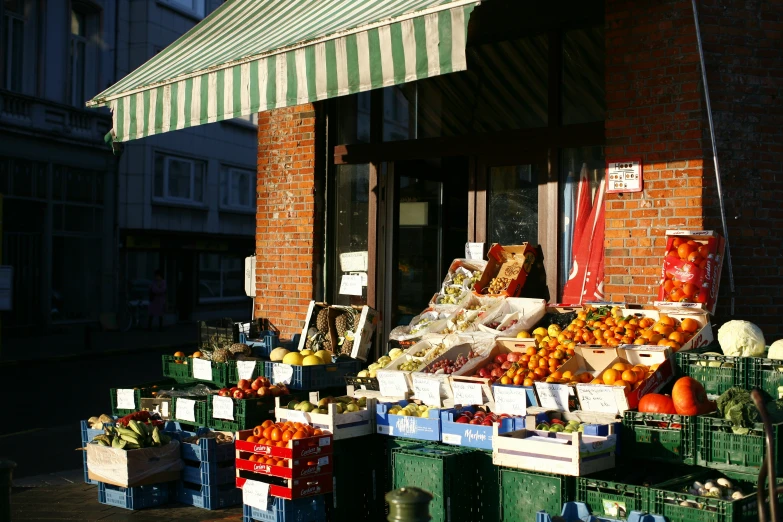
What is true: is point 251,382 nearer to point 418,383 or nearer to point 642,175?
point 418,383

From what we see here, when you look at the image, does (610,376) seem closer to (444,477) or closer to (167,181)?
(444,477)

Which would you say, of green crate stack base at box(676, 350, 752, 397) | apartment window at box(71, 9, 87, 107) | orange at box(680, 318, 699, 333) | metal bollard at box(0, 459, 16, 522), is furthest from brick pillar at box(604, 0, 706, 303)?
apartment window at box(71, 9, 87, 107)

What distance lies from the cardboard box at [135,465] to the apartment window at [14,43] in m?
18.4

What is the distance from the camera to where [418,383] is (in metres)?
7.51

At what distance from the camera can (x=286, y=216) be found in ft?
37.1

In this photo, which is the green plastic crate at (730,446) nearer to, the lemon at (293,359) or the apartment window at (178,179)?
the lemon at (293,359)

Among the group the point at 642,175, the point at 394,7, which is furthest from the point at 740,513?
the point at 394,7

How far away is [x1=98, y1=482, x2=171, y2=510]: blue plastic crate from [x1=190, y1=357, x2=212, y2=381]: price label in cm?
174

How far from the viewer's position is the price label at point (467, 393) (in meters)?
7.15

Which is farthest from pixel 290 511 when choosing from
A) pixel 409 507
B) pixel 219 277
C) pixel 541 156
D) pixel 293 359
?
pixel 219 277

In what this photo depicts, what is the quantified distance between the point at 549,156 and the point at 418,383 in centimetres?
316

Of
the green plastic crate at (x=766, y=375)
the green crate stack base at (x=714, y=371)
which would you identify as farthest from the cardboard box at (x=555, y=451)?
the green plastic crate at (x=766, y=375)

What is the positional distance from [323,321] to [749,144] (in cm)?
495

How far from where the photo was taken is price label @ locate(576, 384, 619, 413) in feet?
21.2
